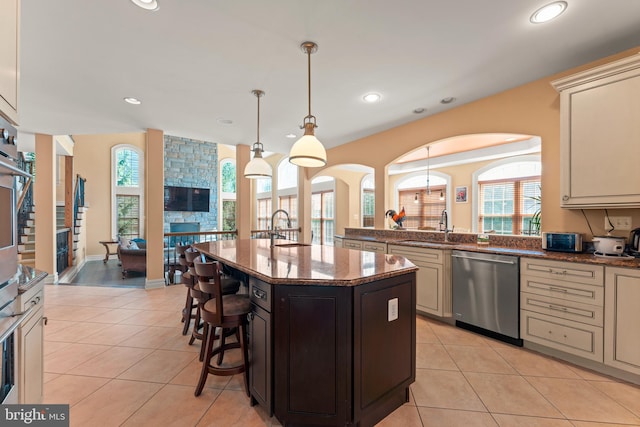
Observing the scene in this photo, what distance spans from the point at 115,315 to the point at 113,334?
653 millimetres

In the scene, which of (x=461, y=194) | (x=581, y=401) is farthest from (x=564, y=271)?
(x=461, y=194)

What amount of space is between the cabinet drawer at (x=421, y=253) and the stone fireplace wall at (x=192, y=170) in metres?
7.64

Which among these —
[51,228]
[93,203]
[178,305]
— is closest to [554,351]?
[178,305]

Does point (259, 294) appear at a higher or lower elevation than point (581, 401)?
higher

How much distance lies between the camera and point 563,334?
7.61 ft

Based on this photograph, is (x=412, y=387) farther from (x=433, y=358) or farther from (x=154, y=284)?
(x=154, y=284)

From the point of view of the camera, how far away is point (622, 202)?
216cm

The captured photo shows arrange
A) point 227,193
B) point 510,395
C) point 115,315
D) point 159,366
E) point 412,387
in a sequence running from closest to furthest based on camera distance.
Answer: point 510,395
point 412,387
point 159,366
point 115,315
point 227,193

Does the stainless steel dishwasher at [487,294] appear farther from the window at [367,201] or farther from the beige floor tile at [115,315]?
the window at [367,201]

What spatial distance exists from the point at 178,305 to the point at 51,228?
3.26 metres

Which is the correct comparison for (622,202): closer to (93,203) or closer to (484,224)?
(484,224)

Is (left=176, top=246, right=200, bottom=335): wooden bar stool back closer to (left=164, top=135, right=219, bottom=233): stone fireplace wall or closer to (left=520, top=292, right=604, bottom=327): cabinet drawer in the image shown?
(left=520, top=292, right=604, bottom=327): cabinet drawer

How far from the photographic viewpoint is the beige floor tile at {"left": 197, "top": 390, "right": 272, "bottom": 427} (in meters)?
1.65

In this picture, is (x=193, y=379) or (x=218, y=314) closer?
(x=218, y=314)
